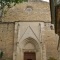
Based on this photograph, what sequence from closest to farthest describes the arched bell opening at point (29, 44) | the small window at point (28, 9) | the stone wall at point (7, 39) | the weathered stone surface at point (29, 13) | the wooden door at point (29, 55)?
the stone wall at point (7, 39), the arched bell opening at point (29, 44), the wooden door at point (29, 55), the weathered stone surface at point (29, 13), the small window at point (28, 9)

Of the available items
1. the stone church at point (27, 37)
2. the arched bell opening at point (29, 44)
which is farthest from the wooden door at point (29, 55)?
the arched bell opening at point (29, 44)

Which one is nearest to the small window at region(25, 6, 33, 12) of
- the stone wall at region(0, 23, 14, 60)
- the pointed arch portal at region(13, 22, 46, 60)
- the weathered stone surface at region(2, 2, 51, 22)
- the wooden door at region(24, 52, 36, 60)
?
the weathered stone surface at region(2, 2, 51, 22)

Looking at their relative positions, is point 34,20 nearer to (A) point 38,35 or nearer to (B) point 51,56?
(A) point 38,35

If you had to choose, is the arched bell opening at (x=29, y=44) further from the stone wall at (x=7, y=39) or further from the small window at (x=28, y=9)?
the small window at (x=28, y=9)

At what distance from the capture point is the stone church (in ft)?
48.6

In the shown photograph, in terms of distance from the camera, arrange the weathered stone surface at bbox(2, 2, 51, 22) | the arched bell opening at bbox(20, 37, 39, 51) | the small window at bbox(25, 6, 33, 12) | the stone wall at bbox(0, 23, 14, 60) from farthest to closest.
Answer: the small window at bbox(25, 6, 33, 12), the weathered stone surface at bbox(2, 2, 51, 22), the arched bell opening at bbox(20, 37, 39, 51), the stone wall at bbox(0, 23, 14, 60)

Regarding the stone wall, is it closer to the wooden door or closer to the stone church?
the stone church

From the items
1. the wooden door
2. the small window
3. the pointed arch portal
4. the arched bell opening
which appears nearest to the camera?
the pointed arch portal

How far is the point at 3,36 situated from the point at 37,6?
4.24 meters

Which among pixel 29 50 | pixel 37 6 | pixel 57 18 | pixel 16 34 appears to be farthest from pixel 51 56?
pixel 57 18

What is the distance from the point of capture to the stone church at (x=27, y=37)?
1482 cm

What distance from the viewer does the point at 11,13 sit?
16.4m

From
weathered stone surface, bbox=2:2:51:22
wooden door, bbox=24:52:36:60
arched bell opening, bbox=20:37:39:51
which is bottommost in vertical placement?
wooden door, bbox=24:52:36:60

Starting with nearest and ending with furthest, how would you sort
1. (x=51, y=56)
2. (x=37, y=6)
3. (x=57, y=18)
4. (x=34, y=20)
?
1. (x=57, y=18)
2. (x=51, y=56)
3. (x=34, y=20)
4. (x=37, y=6)
